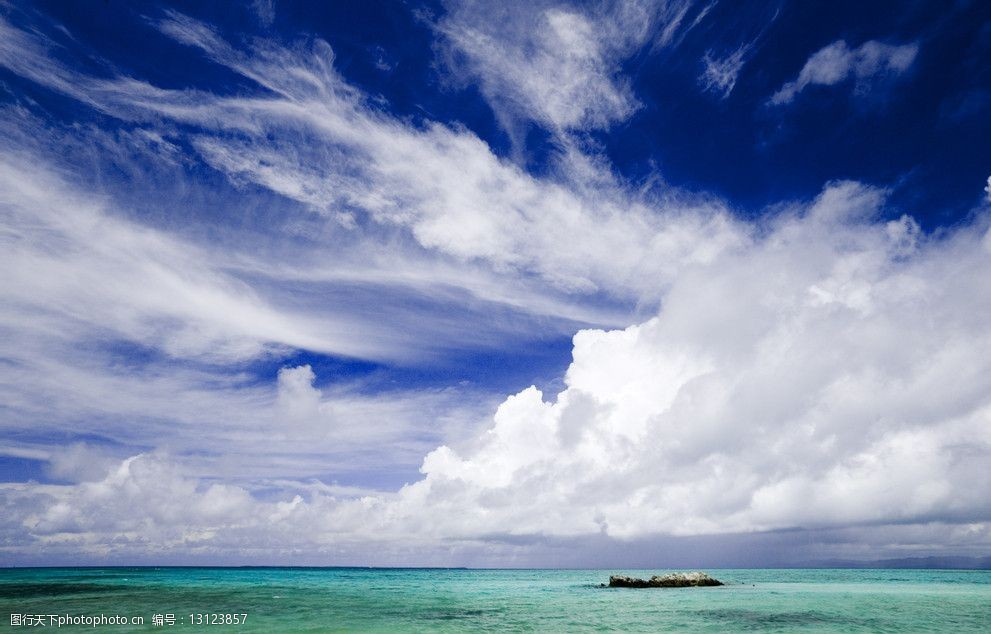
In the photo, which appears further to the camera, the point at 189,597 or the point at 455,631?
the point at 189,597

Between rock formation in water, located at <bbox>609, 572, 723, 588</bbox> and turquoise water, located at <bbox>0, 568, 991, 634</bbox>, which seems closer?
turquoise water, located at <bbox>0, 568, 991, 634</bbox>

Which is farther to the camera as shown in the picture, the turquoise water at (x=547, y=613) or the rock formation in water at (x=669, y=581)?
the rock formation in water at (x=669, y=581)

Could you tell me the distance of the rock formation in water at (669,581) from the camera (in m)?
77.5

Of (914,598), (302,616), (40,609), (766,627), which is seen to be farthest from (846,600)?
(40,609)

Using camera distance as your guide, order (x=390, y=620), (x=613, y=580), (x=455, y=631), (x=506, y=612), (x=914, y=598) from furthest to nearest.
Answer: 1. (x=613, y=580)
2. (x=914, y=598)
3. (x=506, y=612)
4. (x=390, y=620)
5. (x=455, y=631)

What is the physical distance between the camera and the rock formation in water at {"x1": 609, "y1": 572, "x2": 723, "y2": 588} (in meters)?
77.5

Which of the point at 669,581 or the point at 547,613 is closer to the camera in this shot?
the point at 547,613

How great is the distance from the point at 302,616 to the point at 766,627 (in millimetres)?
34557

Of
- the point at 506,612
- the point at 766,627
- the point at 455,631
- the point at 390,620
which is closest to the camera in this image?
the point at 455,631

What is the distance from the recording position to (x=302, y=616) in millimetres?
42531

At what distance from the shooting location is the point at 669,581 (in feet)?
255

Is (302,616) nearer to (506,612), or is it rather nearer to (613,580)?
(506,612)

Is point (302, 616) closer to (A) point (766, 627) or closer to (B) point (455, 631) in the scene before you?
(B) point (455, 631)

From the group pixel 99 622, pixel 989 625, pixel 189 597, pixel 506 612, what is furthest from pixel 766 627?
pixel 189 597
